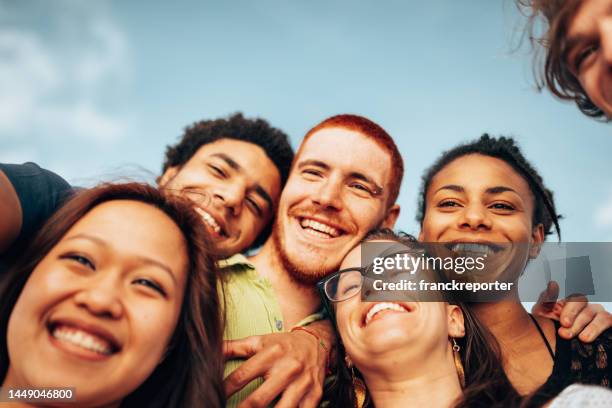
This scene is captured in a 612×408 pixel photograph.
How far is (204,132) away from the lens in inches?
215

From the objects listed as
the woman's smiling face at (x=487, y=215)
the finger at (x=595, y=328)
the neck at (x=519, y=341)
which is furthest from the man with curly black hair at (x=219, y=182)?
the finger at (x=595, y=328)

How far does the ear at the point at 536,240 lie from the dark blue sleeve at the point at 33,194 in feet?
11.7

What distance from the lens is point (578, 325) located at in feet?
11.8

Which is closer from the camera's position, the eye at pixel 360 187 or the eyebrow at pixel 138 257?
the eyebrow at pixel 138 257

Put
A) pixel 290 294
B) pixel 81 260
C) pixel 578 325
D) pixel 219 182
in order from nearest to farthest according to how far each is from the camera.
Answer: pixel 81 260 < pixel 578 325 < pixel 290 294 < pixel 219 182

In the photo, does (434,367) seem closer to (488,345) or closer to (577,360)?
(488,345)

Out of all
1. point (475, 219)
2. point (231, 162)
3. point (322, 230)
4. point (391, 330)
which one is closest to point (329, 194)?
point (322, 230)

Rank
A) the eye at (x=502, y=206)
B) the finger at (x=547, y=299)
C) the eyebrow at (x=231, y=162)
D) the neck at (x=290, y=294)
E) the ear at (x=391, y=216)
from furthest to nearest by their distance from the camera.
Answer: the ear at (x=391, y=216)
the eyebrow at (x=231, y=162)
the neck at (x=290, y=294)
the eye at (x=502, y=206)
the finger at (x=547, y=299)

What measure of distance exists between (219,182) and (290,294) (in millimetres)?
1147

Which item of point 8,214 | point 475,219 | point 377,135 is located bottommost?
point 8,214

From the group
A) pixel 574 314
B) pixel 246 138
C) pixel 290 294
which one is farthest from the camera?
pixel 246 138

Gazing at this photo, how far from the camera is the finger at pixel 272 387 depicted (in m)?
2.93

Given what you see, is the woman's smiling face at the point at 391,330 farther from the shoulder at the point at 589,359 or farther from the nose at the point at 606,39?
the nose at the point at 606,39

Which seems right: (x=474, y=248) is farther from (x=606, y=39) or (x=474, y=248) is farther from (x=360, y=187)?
(x=606, y=39)
